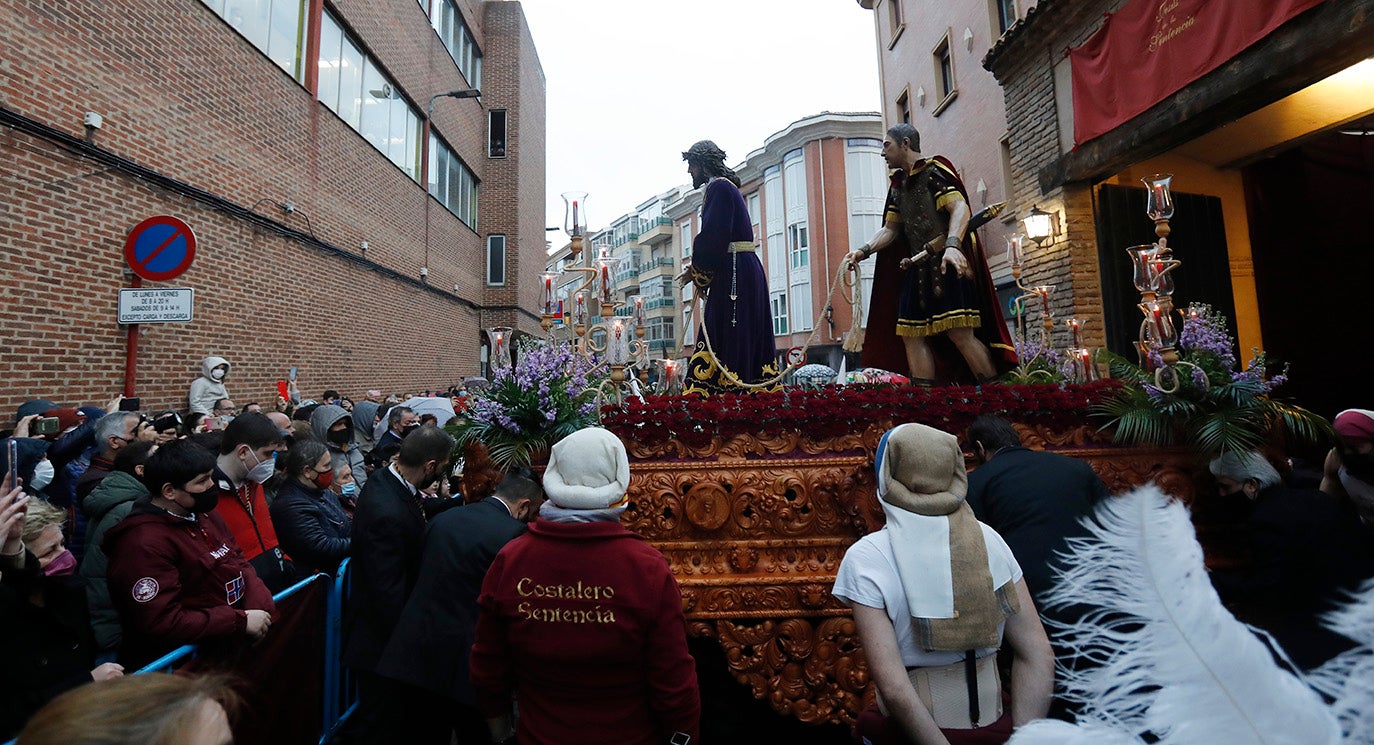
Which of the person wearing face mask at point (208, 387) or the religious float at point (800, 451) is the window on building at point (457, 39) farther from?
the religious float at point (800, 451)

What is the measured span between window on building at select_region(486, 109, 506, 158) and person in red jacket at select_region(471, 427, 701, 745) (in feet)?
74.5

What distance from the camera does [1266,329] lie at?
9.45 meters

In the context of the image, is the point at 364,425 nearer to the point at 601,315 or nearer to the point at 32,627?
the point at 601,315

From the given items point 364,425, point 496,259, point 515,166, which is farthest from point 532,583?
point 515,166

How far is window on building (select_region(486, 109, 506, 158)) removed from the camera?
2247 centimetres

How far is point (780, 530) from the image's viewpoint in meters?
3.74

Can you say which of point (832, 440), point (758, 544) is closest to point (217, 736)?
point (758, 544)

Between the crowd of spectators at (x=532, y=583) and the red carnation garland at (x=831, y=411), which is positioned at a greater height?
the red carnation garland at (x=831, y=411)

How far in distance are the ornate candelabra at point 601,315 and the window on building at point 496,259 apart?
1730 centimetres

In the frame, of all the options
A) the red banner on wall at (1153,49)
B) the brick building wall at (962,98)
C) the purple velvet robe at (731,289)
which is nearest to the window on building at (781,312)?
the brick building wall at (962,98)

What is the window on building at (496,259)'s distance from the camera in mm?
21750

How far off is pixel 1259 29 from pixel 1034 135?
13.3 feet

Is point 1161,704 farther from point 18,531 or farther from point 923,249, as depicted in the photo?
point 923,249

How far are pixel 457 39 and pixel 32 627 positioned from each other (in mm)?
21353
